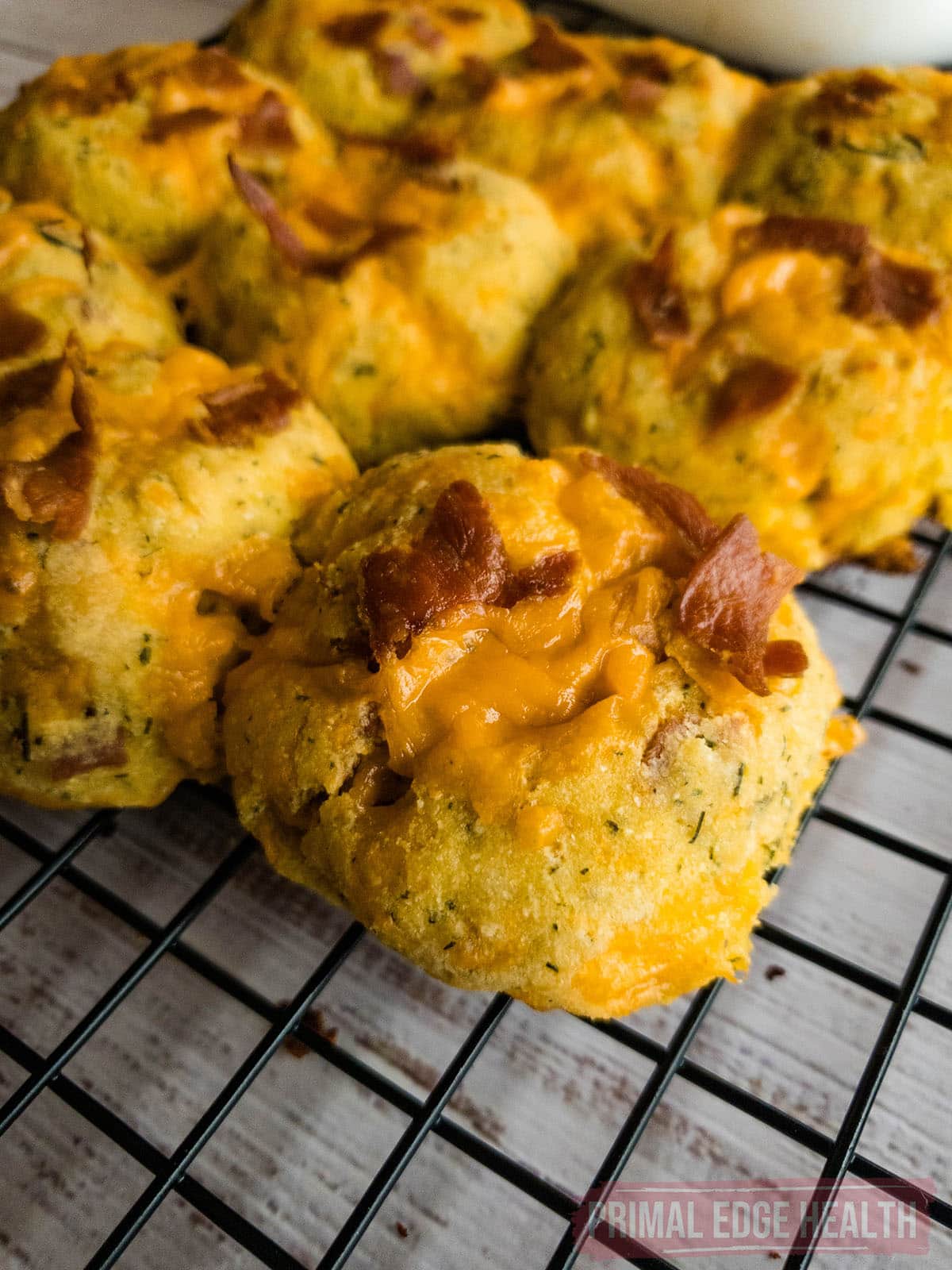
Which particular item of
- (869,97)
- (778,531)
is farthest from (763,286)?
(869,97)

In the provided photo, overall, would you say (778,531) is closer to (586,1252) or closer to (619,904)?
(619,904)

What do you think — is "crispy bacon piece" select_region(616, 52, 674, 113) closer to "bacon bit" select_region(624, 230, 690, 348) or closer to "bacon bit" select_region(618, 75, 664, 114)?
"bacon bit" select_region(618, 75, 664, 114)

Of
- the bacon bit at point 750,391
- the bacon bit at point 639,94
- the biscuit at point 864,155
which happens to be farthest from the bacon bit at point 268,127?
the bacon bit at point 750,391

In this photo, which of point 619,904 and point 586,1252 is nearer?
point 619,904

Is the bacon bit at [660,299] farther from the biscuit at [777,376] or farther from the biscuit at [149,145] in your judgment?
the biscuit at [149,145]

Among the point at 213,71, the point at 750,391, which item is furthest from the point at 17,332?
the point at 750,391

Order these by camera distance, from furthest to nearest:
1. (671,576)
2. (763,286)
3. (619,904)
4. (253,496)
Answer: (763,286), (253,496), (671,576), (619,904)
